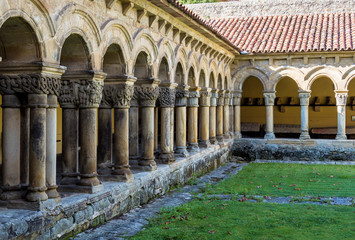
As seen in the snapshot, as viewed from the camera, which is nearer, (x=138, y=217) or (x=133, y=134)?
(x=138, y=217)

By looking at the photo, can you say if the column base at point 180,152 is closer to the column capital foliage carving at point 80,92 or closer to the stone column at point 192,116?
the stone column at point 192,116

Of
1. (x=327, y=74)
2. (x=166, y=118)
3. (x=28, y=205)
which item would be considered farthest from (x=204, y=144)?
(x=28, y=205)

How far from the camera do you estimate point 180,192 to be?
11.9 m

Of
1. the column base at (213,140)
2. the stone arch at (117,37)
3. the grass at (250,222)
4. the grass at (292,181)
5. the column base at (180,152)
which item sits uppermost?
the stone arch at (117,37)

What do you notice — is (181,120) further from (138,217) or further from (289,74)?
(289,74)

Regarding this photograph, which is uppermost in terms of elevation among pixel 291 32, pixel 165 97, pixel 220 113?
pixel 291 32

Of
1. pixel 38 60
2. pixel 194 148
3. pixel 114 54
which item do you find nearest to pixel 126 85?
pixel 114 54

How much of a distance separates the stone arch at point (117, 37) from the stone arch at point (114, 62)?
0.10 metres

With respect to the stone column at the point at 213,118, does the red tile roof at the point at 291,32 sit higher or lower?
higher

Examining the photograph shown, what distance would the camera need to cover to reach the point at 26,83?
22.6 feet

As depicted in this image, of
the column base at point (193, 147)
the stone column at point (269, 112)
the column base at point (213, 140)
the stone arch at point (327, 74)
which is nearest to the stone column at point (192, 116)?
the column base at point (193, 147)

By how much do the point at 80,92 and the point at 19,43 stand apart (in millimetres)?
1714

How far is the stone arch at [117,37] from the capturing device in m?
8.96

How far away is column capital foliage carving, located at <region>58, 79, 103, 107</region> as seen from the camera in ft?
27.7
